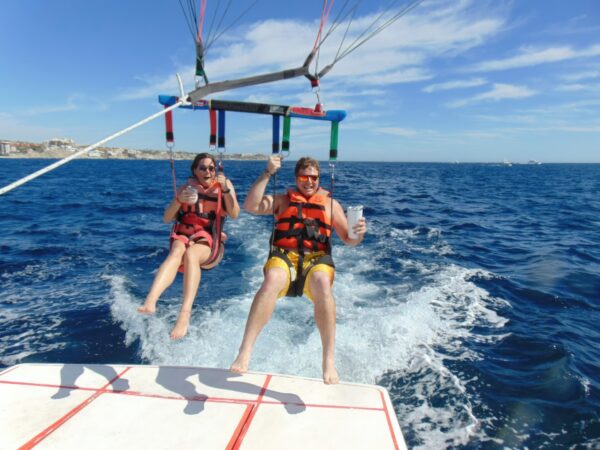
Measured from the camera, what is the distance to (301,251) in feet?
13.2

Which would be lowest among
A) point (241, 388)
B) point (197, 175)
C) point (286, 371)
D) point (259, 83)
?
point (286, 371)

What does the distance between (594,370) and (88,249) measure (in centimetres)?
1154

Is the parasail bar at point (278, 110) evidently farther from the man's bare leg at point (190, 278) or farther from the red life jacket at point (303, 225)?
the man's bare leg at point (190, 278)

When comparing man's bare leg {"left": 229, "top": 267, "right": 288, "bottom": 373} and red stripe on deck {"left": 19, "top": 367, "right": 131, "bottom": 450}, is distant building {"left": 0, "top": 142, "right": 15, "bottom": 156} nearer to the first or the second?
red stripe on deck {"left": 19, "top": 367, "right": 131, "bottom": 450}

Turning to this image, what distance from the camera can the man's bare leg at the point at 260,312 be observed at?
3316mm

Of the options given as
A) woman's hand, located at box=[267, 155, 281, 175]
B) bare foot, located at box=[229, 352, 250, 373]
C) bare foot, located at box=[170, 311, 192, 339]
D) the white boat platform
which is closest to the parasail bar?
woman's hand, located at box=[267, 155, 281, 175]

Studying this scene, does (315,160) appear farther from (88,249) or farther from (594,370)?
(88,249)

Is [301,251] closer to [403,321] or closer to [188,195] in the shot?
[188,195]

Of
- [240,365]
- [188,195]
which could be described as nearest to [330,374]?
[240,365]

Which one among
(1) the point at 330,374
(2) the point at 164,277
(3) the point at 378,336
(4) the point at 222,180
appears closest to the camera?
(1) the point at 330,374

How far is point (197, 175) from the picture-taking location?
15.4 feet

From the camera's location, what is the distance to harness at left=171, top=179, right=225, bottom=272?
4.50 metres

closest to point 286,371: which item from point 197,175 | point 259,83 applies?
point 197,175

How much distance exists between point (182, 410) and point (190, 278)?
1363 millimetres
